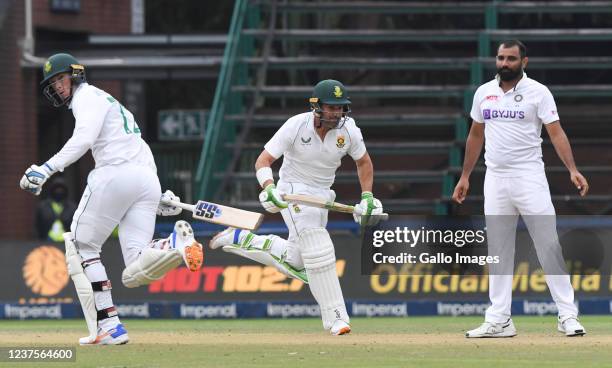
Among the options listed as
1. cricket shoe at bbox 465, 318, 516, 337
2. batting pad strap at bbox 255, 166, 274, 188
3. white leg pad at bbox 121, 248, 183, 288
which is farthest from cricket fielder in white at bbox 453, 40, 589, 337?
white leg pad at bbox 121, 248, 183, 288

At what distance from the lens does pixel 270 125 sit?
19.1m

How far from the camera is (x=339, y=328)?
11156mm

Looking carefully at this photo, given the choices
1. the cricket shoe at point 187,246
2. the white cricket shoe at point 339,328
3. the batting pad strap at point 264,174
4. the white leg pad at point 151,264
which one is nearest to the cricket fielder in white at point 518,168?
the white cricket shoe at point 339,328

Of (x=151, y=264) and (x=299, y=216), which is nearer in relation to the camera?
(x=151, y=264)

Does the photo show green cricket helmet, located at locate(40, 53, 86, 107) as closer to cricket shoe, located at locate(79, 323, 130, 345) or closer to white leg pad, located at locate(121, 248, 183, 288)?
white leg pad, located at locate(121, 248, 183, 288)

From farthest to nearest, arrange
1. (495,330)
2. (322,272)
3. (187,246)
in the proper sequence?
(322,272) < (495,330) < (187,246)

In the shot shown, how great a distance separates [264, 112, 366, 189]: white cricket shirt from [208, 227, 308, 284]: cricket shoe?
0.56 metres

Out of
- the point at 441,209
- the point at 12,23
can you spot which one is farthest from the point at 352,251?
the point at 12,23

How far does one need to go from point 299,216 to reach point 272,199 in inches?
13.7

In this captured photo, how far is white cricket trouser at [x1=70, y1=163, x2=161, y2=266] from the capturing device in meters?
10.5

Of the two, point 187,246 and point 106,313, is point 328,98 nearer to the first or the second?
point 187,246

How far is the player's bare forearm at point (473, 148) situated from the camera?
10961 millimetres

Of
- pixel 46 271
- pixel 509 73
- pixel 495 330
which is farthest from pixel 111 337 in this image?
pixel 46 271

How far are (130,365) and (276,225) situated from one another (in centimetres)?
696
